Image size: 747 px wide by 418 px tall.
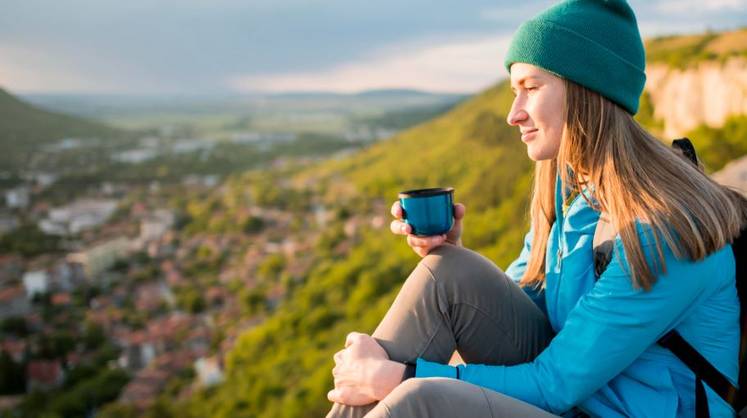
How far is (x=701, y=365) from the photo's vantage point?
99 cm

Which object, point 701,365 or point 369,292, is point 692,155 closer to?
point 701,365

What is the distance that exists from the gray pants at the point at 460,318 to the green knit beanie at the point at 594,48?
1.49 feet

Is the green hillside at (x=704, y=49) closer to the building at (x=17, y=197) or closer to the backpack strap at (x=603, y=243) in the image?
the backpack strap at (x=603, y=243)

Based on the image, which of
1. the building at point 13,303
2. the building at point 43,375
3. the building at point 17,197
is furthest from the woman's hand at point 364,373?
the building at point 17,197

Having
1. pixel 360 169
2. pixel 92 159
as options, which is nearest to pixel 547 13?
pixel 360 169

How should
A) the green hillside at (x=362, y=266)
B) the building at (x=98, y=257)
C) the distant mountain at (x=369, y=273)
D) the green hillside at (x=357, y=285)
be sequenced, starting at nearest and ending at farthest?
1. the distant mountain at (x=369, y=273)
2. the green hillside at (x=362, y=266)
3. the green hillside at (x=357, y=285)
4. the building at (x=98, y=257)

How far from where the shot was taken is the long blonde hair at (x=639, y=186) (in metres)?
0.93

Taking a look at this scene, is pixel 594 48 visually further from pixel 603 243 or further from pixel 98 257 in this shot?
pixel 98 257

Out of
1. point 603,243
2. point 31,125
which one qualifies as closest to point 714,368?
point 603,243

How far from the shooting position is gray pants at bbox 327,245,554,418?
1.22 meters

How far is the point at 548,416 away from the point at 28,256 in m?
39.1

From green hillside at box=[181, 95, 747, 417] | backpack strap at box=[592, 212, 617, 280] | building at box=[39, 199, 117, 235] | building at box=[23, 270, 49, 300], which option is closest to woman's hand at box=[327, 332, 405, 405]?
backpack strap at box=[592, 212, 617, 280]

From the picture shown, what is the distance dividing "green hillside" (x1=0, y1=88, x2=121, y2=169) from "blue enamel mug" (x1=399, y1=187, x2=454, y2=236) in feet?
148

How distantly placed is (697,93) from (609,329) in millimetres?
16784
